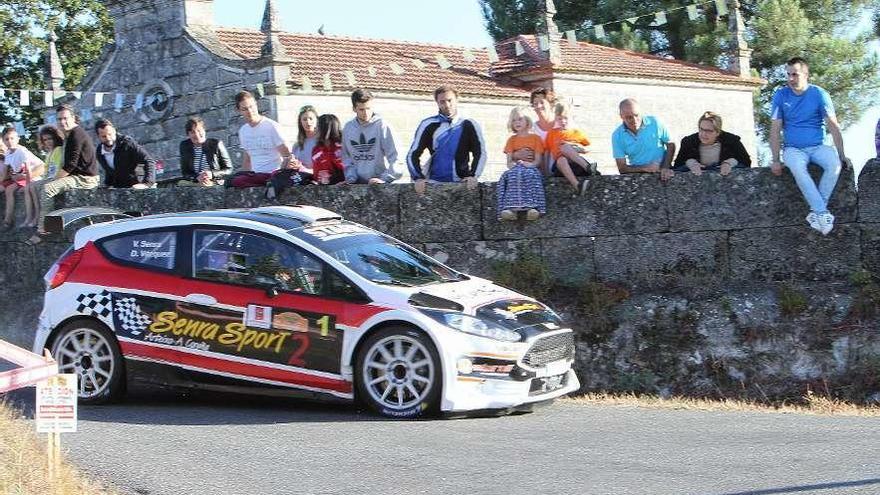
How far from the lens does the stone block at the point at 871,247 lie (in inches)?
520

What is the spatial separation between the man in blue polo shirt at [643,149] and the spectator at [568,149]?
34 centimetres

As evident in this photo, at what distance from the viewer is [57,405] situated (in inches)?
296

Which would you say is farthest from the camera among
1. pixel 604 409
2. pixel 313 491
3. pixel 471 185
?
pixel 471 185

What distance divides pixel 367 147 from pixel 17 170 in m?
5.51

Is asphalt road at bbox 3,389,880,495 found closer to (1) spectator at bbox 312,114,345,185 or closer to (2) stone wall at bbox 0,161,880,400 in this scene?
(2) stone wall at bbox 0,161,880,400

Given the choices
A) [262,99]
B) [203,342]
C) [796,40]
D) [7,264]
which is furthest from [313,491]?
[796,40]

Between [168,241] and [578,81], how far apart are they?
23.1 m

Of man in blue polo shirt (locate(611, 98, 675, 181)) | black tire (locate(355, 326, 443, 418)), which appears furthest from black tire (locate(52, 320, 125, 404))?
man in blue polo shirt (locate(611, 98, 675, 181))

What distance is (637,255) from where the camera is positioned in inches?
559

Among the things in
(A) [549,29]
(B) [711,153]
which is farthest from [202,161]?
(A) [549,29]

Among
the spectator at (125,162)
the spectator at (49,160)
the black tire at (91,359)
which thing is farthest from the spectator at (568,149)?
the spectator at (49,160)

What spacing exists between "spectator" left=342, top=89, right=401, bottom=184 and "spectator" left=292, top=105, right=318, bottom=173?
1.64 feet

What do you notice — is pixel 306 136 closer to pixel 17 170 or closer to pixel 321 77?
pixel 17 170

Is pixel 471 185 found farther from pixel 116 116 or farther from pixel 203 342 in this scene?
pixel 116 116
